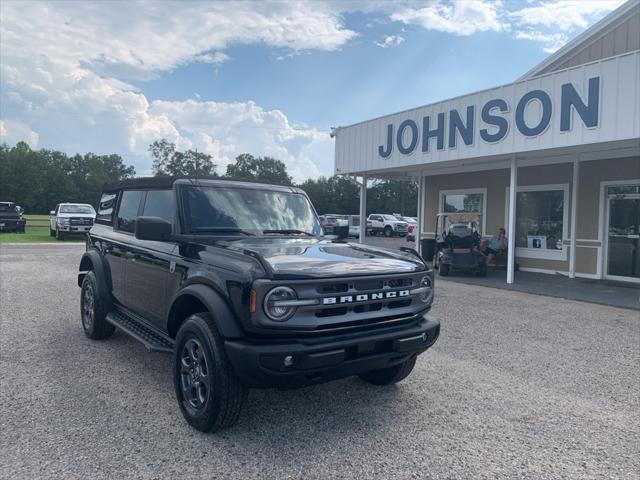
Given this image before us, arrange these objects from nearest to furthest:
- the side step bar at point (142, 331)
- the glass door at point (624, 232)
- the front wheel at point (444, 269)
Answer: the side step bar at point (142, 331)
the glass door at point (624, 232)
the front wheel at point (444, 269)

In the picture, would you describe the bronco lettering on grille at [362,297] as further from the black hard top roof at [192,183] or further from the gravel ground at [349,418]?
the black hard top roof at [192,183]

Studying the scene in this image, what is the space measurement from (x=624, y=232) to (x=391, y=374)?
1037 cm

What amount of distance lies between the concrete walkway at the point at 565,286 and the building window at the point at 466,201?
2.40 m

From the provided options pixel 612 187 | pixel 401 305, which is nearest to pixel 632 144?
pixel 612 187

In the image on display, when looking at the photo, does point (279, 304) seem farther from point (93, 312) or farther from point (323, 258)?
point (93, 312)

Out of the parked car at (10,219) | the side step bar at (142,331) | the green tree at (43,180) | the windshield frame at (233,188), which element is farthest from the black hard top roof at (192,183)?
the green tree at (43,180)

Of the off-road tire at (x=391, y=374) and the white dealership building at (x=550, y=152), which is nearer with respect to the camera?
the off-road tire at (x=391, y=374)

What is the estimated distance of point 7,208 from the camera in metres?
27.5

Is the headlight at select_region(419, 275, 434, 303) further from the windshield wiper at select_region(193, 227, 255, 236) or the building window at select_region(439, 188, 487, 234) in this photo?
the building window at select_region(439, 188, 487, 234)

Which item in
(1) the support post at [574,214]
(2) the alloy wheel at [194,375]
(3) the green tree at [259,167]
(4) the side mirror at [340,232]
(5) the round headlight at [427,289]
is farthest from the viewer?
(3) the green tree at [259,167]

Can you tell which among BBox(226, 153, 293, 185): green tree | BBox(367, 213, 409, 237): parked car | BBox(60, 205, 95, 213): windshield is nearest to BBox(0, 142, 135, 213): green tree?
BBox(226, 153, 293, 185): green tree

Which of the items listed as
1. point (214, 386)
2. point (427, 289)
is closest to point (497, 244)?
point (427, 289)

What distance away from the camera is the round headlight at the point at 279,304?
324 cm

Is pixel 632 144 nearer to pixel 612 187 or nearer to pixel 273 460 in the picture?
pixel 612 187
